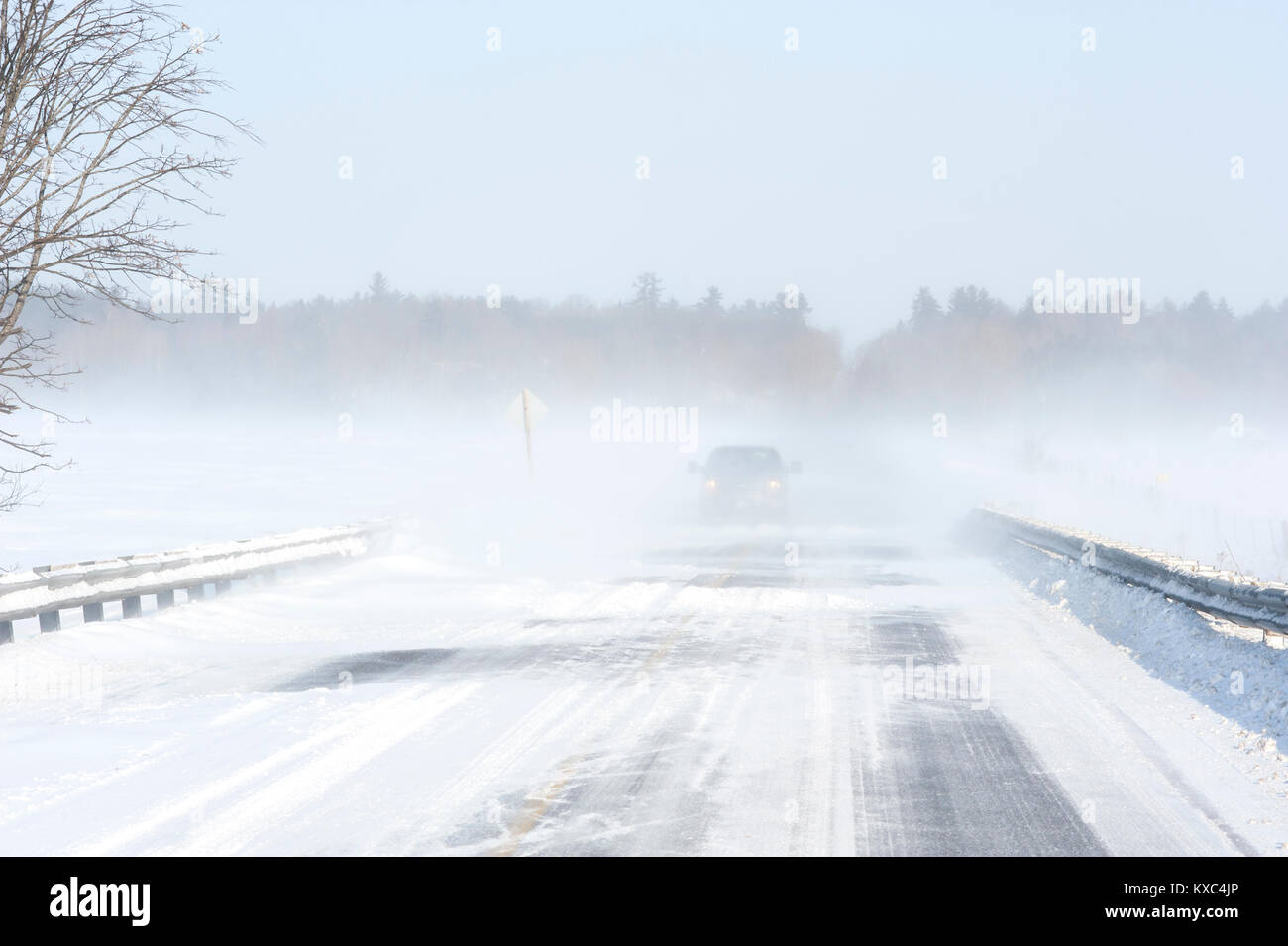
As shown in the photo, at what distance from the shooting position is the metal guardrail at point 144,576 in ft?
36.6

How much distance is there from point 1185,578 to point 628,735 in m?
6.66

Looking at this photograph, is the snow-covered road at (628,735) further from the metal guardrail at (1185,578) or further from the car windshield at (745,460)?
the car windshield at (745,460)

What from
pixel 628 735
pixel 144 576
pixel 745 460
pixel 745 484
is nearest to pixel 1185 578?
pixel 628 735

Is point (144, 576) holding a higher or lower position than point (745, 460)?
lower

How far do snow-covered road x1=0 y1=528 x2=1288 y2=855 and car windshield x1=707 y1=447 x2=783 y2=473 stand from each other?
47.3 feet

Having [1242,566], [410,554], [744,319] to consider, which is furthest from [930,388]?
[410,554]

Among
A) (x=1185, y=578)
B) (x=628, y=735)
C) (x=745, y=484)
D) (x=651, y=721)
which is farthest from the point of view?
(x=745, y=484)

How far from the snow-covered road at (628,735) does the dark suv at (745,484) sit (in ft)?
46.2

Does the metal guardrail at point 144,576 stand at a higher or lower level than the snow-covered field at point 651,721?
higher

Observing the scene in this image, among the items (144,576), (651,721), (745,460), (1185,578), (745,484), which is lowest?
(651,721)

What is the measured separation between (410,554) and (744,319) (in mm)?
126780

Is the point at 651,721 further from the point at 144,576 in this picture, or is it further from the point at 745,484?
the point at 745,484

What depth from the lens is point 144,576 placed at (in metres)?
13.4

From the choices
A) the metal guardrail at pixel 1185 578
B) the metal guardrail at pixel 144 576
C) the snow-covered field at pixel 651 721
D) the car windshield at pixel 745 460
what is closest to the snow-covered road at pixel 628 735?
the snow-covered field at pixel 651 721
